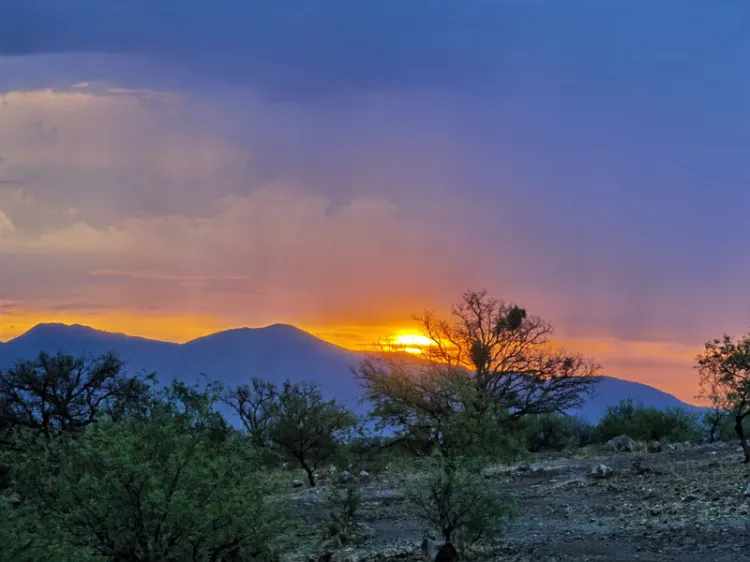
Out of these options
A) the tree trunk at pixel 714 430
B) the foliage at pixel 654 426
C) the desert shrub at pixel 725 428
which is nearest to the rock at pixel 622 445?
the foliage at pixel 654 426

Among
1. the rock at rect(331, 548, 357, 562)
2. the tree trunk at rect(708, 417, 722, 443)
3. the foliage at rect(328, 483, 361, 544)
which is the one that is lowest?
the rock at rect(331, 548, 357, 562)

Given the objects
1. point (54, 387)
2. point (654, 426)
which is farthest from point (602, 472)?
point (654, 426)

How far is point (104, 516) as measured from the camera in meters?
10.7

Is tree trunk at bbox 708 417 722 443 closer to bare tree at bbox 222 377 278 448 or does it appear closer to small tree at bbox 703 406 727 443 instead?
small tree at bbox 703 406 727 443

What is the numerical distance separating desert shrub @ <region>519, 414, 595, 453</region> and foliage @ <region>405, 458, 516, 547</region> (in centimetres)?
3357

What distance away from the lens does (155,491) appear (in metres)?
10.2

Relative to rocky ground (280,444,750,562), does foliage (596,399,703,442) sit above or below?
above

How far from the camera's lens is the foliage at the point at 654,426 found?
4594 centimetres

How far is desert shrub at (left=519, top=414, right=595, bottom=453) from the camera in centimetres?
5047

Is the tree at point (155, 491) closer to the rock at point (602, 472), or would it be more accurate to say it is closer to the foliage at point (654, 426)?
the rock at point (602, 472)

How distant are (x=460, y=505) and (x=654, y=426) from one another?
119 feet

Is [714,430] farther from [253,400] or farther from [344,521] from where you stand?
[344,521]

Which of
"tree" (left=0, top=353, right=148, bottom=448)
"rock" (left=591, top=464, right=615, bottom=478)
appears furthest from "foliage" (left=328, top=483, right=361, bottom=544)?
"tree" (left=0, top=353, right=148, bottom=448)

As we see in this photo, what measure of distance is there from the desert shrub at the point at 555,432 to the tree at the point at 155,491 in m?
39.2
